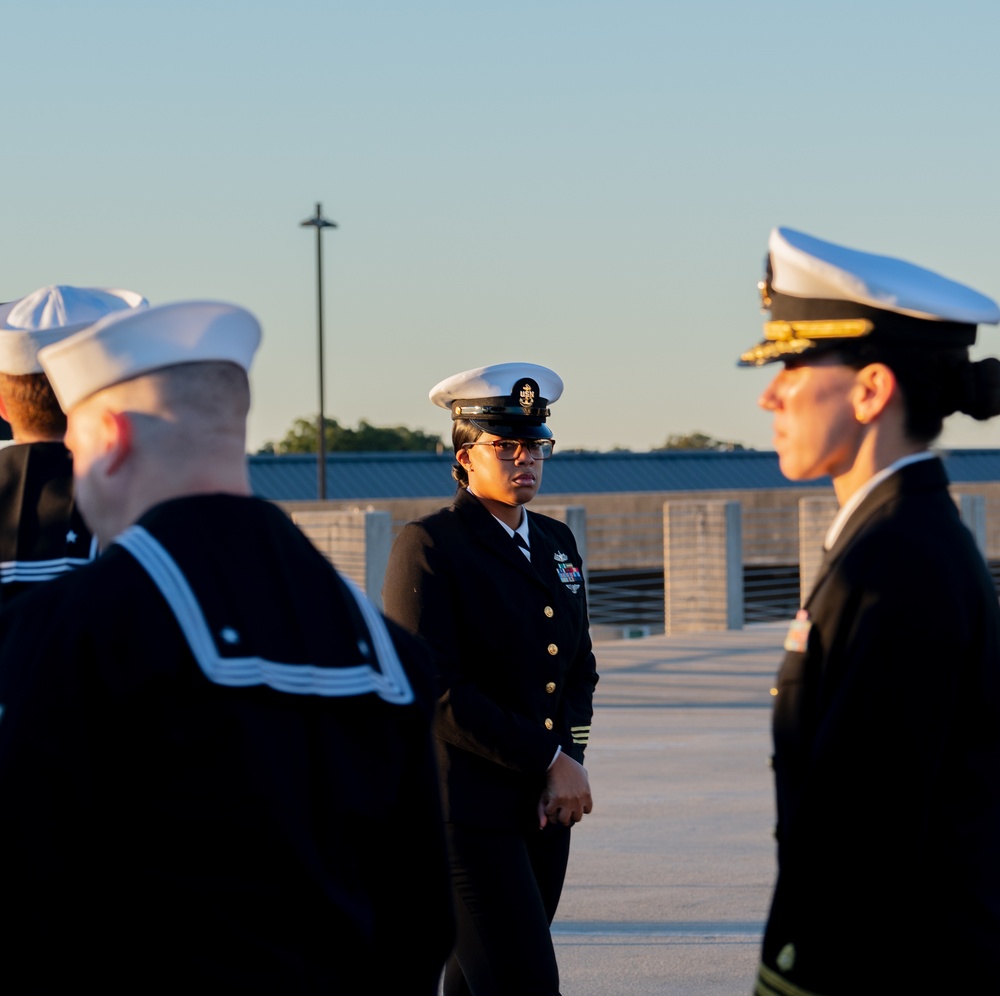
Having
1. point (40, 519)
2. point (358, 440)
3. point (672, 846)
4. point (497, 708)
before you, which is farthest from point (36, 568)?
point (358, 440)

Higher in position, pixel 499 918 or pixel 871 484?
pixel 871 484

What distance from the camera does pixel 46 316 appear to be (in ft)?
12.1

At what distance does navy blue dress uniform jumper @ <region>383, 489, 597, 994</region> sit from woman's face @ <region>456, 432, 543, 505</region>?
57 mm

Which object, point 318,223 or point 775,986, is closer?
point 775,986

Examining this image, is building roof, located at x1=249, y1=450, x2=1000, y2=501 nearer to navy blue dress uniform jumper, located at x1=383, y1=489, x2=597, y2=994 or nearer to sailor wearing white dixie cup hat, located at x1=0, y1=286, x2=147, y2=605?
navy blue dress uniform jumper, located at x1=383, y1=489, x2=597, y2=994

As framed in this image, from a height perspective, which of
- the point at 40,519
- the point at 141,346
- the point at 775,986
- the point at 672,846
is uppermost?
the point at 141,346

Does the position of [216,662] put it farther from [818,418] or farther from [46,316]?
[46,316]

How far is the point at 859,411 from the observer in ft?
8.50

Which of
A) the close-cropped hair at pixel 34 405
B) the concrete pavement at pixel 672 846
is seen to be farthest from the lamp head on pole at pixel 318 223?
the close-cropped hair at pixel 34 405

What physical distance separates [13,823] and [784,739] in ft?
3.60

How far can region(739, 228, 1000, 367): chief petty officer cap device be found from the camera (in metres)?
2.60

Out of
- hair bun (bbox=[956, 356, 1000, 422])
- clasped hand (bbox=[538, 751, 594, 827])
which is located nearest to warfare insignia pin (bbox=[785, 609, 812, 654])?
hair bun (bbox=[956, 356, 1000, 422])

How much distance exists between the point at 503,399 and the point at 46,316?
1.53 metres

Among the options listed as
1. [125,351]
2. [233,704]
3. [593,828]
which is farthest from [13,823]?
[593,828]
